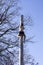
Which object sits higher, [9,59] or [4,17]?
[4,17]

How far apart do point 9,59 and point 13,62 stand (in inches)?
20.3

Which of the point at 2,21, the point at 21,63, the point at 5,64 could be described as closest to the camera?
the point at 21,63

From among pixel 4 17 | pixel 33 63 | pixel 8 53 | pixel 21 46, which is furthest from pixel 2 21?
pixel 21 46

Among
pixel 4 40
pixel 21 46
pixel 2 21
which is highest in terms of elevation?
pixel 21 46

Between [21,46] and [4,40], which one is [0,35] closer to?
[4,40]

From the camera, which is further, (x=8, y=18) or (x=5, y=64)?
(x=8, y=18)

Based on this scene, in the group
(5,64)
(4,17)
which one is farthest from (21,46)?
(4,17)

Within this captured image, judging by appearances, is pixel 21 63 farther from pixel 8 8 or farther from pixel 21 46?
pixel 8 8

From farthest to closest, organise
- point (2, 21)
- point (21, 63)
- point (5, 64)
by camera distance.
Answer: point (2, 21) < point (5, 64) < point (21, 63)

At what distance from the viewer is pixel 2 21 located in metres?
26.1

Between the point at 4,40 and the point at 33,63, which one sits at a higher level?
the point at 4,40

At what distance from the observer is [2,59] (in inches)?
973

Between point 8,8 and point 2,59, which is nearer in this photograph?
point 2,59

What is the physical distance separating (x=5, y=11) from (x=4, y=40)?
9.29ft
